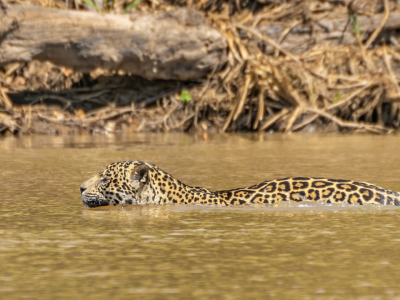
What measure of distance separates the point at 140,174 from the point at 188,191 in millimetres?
362

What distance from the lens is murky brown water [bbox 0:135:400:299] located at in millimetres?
2799

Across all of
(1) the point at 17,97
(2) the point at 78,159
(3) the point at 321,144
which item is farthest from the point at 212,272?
(1) the point at 17,97

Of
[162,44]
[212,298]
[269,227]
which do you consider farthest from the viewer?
[162,44]

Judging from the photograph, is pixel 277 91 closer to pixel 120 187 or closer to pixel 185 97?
pixel 185 97

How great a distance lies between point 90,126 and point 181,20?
95.2 inches

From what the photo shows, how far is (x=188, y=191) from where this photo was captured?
5.12 meters

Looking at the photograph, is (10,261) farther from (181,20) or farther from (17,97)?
(17,97)

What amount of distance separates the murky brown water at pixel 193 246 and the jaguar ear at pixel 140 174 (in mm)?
169

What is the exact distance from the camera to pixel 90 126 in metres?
13.3

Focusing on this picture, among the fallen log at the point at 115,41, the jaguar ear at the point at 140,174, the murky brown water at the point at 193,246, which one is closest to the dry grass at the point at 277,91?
the fallen log at the point at 115,41

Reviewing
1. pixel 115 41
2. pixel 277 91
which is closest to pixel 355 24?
pixel 277 91

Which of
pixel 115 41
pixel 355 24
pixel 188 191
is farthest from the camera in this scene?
pixel 355 24

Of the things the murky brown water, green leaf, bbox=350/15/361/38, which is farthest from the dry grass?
the murky brown water

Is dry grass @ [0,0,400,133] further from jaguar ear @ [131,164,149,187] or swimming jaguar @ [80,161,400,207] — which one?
jaguar ear @ [131,164,149,187]
